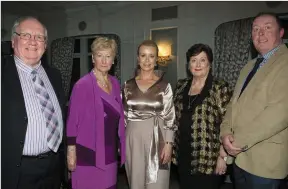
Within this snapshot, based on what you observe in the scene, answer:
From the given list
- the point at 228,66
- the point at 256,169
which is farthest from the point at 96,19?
the point at 256,169

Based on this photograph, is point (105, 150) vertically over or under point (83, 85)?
under

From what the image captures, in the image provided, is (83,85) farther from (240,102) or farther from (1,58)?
(240,102)

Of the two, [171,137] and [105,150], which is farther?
[171,137]

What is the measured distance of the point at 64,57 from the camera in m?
7.03

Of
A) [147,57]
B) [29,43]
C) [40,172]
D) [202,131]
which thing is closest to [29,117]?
[40,172]

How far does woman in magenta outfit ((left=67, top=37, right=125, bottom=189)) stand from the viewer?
6.79 ft

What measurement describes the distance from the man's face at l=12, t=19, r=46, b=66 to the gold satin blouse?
2.74ft

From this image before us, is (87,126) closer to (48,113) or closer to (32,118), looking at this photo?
(48,113)

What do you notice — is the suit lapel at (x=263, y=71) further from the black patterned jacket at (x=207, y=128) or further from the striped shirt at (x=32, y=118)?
the striped shirt at (x=32, y=118)

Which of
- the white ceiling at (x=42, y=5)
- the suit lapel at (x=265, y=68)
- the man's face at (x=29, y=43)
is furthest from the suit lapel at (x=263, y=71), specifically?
the white ceiling at (x=42, y=5)

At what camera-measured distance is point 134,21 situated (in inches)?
242

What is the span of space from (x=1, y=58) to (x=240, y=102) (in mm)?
1623

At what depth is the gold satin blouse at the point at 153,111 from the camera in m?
2.27

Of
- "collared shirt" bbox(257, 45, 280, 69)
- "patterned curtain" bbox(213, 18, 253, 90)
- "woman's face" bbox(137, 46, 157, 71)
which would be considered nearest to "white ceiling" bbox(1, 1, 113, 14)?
"patterned curtain" bbox(213, 18, 253, 90)
